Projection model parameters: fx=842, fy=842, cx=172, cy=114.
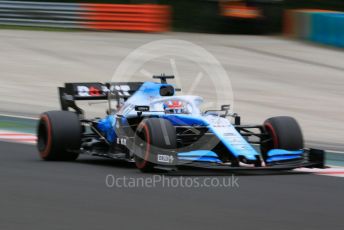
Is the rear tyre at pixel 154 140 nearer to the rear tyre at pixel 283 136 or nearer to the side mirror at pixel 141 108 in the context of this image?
the side mirror at pixel 141 108

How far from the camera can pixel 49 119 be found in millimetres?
9984

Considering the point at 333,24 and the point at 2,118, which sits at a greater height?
the point at 333,24

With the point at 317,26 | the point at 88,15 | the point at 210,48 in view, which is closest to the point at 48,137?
the point at 210,48

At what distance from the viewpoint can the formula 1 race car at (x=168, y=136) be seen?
28.9ft

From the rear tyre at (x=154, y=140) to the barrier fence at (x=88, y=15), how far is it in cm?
1756

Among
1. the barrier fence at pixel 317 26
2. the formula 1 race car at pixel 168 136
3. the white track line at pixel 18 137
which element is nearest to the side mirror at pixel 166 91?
the formula 1 race car at pixel 168 136

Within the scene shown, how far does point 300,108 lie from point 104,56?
293 inches

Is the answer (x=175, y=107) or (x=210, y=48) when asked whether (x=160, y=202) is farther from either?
(x=210, y=48)

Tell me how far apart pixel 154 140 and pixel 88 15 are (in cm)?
1876

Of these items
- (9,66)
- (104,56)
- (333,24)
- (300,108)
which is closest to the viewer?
(300,108)

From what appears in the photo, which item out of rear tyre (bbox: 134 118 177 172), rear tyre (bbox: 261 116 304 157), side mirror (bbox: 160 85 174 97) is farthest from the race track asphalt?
side mirror (bbox: 160 85 174 97)

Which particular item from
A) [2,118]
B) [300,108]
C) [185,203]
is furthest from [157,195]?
[300,108]

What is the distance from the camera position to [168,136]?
8.75 meters

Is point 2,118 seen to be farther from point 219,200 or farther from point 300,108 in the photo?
point 219,200
